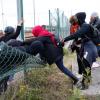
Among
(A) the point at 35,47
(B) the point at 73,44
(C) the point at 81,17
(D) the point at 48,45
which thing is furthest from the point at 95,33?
(A) the point at 35,47

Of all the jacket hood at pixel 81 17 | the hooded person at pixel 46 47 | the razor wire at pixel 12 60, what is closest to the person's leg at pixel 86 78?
the hooded person at pixel 46 47

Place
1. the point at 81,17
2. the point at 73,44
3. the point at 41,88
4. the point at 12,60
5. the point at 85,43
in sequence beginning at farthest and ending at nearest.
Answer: the point at 73,44 < the point at 85,43 < the point at 81,17 < the point at 41,88 < the point at 12,60

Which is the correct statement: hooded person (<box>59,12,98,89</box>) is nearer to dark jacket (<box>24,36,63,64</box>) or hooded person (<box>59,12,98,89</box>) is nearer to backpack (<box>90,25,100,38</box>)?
backpack (<box>90,25,100,38</box>)

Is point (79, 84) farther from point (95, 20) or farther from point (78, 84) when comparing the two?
point (95, 20)

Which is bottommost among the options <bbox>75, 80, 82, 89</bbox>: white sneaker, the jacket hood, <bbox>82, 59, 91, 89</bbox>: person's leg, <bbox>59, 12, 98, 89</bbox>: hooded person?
<bbox>75, 80, 82, 89</bbox>: white sneaker

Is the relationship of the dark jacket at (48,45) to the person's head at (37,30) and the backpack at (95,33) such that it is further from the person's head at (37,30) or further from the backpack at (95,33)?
the backpack at (95,33)

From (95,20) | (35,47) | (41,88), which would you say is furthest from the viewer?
(95,20)

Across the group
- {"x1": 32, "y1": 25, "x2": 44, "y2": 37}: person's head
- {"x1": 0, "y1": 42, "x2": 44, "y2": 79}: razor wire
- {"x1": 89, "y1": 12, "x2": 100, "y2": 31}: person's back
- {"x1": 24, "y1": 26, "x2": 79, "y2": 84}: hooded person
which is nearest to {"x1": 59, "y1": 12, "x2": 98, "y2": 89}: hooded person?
{"x1": 24, "y1": 26, "x2": 79, "y2": 84}: hooded person

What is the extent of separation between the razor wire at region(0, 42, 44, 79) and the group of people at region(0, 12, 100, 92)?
1.25ft

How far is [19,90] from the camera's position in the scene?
21.6ft

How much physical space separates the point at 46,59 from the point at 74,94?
3.47ft

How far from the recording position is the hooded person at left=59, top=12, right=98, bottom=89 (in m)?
7.77

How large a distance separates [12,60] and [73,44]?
2.53 m

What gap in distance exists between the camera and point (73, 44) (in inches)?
326
